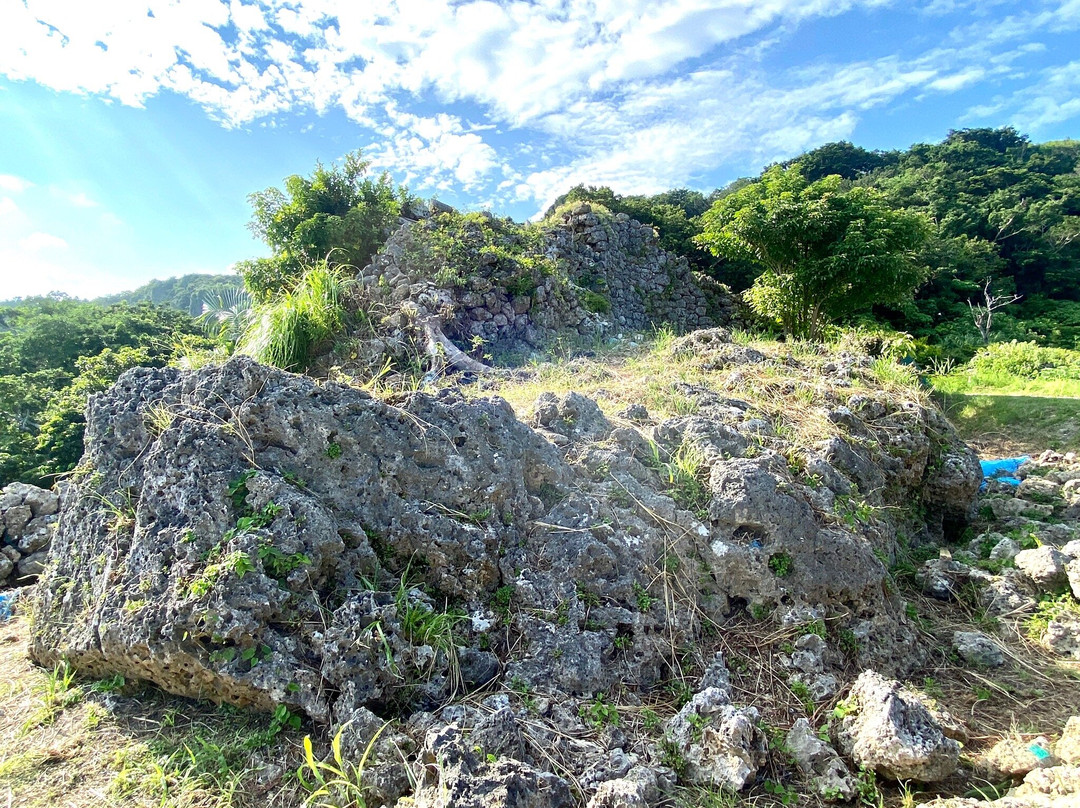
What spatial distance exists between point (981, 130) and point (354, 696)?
4144 centimetres

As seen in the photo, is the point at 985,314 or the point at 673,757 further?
the point at 985,314

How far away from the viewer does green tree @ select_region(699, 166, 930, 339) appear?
1084 cm

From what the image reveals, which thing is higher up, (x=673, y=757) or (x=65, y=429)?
(x=65, y=429)

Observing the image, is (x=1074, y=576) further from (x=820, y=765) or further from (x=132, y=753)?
(x=132, y=753)

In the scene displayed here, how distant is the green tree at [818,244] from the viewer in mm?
10844

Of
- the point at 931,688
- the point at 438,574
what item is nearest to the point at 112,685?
the point at 438,574

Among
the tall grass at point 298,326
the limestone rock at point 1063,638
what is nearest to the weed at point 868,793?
the limestone rock at point 1063,638

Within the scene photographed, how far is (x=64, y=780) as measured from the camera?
2184 millimetres

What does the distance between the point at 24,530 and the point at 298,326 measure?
3.02 metres

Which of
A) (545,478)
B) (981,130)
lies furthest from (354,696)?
(981,130)

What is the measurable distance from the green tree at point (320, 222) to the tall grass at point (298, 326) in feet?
10.1

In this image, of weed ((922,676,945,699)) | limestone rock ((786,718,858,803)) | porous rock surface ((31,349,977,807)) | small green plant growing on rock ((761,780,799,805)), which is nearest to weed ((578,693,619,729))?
porous rock surface ((31,349,977,807))

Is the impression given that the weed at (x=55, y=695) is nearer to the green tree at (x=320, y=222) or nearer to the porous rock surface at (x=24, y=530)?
the porous rock surface at (x=24, y=530)

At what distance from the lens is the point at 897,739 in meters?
2.22
